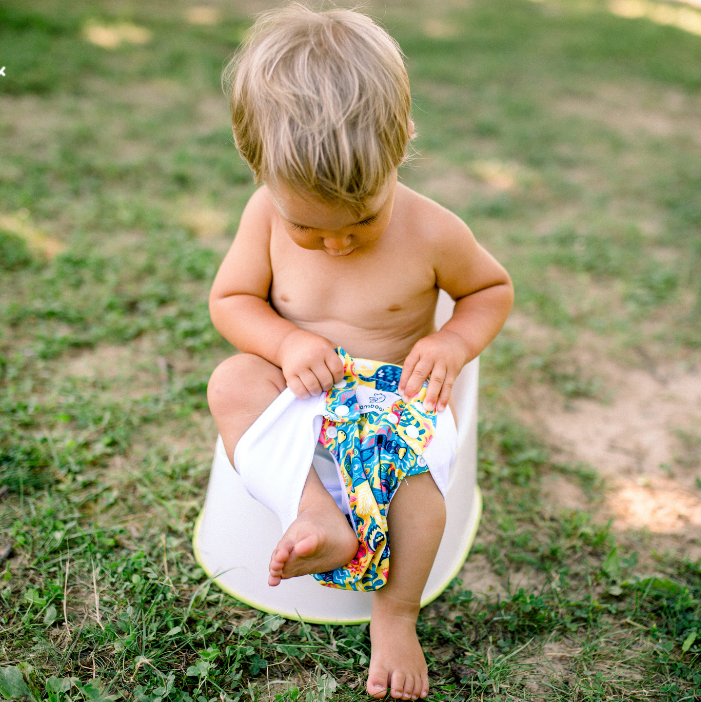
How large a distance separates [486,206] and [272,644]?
86.6 inches

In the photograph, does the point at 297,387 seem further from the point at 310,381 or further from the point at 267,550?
the point at 267,550

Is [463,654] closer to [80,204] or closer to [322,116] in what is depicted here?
[322,116]

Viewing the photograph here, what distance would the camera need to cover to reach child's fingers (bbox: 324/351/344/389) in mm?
1237

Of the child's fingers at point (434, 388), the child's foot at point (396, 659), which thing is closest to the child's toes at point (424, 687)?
the child's foot at point (396, 659)

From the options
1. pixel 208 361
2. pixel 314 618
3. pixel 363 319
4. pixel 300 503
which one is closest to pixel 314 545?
pixel 300 503

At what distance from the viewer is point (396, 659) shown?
3.66ft

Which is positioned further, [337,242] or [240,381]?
[240,381]

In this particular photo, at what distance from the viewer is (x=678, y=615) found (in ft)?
4.20

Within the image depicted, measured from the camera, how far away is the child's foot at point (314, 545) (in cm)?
100

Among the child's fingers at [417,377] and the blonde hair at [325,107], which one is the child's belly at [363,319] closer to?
the child's fingers at [417,377]

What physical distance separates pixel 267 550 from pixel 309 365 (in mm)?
379

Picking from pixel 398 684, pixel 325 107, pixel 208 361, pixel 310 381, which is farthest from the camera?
pixel 208 361

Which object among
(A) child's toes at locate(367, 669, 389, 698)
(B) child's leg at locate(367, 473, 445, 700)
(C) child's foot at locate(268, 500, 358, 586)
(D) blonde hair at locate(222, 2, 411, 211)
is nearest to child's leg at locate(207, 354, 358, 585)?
(C) child's foot at locate(268, 500, 358, 586)

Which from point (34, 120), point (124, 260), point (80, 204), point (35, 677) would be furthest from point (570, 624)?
point (34, 120)
